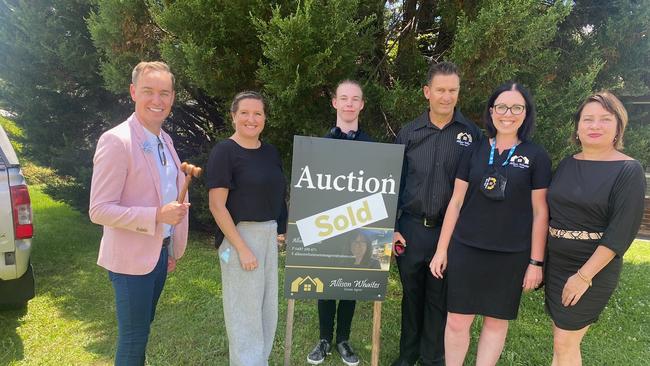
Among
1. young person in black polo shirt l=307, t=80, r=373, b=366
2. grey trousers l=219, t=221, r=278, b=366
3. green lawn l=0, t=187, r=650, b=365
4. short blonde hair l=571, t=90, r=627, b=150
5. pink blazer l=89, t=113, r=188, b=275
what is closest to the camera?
pink blazer l=89, t=113, r=188, b=275

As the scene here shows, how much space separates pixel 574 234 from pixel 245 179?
1.83m

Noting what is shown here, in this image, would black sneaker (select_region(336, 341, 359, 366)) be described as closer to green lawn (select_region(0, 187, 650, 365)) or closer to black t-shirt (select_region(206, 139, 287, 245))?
green lawn (select_region(0, 187, 650, 365))

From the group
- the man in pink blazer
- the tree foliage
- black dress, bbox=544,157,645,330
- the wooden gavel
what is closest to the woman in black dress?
black dress, bbox=544,157,645,330

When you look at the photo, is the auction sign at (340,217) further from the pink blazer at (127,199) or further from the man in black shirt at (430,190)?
the pink blazer at (127,199)

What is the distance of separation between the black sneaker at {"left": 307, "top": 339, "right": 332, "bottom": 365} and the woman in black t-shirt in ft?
2.32

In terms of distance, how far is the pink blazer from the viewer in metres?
2.05

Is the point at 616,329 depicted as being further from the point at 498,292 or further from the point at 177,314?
the point at 177,314

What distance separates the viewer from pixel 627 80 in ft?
19.0

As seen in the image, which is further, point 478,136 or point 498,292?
point 478,136

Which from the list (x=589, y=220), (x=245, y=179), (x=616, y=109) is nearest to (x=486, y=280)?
(x=589, y=220)

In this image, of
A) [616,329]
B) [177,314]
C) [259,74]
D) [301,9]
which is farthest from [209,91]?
[616,329]

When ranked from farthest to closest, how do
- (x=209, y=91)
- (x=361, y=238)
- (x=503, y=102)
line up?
(x=209, y=91)
(x=361, y=238)
(x=503, y=102)

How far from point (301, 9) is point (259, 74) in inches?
29.4

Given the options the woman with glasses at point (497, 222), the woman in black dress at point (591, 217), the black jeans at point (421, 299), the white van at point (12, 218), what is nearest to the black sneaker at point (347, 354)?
the black jeans at point (421, 299)
